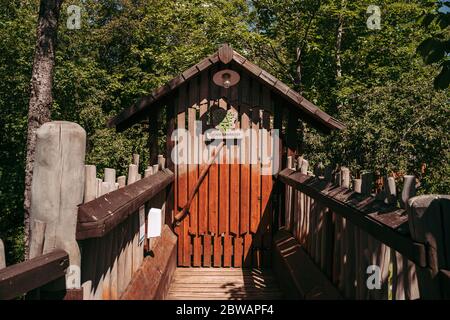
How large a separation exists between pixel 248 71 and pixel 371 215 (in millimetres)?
5120

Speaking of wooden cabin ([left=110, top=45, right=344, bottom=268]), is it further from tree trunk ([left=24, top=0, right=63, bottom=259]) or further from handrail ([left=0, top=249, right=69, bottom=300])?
handrail ([left=0, top=249, right=69, bottom=300])

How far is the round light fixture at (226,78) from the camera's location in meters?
7.81

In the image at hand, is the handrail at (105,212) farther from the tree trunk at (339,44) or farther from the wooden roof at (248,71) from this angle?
the tree trunk at (339,44)

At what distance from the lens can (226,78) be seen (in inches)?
308

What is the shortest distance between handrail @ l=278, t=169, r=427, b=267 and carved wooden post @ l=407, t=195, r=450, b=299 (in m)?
0.04

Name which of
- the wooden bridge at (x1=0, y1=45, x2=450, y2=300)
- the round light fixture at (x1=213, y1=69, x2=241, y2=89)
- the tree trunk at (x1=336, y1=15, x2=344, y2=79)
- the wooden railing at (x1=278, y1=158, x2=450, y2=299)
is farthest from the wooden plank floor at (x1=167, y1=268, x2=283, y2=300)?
the tree trunk at (x1=336, y1=15, x2=344, y2=79)

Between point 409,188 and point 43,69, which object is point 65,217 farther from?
point 43,69

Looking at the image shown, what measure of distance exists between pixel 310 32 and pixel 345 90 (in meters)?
3.42

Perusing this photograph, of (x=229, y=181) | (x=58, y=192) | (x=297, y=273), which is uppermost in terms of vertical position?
(x=229, y=181)

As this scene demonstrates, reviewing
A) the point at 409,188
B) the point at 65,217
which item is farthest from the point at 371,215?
the point at 65,217

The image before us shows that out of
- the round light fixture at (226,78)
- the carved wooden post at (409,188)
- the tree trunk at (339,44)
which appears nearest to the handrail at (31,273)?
the carved wooden post at (409,188)

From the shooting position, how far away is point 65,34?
20.5 m
